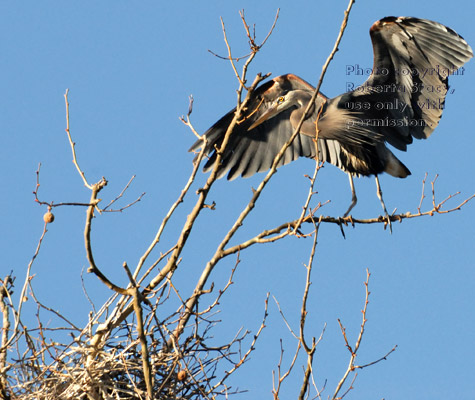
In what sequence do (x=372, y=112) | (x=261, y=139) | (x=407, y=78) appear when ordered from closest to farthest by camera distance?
(x=407, y=78) → (x=372, y=112) → (x=261, y=139)

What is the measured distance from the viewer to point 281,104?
25.0 feet

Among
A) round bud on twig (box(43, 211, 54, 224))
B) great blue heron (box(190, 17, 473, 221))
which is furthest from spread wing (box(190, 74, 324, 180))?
round bud on twig (box(43, 211, 54, 224))

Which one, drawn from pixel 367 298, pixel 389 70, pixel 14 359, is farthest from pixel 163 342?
pixel 389 70

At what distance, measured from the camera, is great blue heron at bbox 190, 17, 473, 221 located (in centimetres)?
706

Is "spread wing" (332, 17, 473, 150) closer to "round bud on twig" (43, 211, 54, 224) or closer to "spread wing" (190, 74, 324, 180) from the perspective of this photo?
"spread wing" (190, 74, 324, 180)

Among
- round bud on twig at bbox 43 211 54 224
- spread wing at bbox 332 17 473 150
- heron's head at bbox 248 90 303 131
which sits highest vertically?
heron's head at bbox 248 90 303 131

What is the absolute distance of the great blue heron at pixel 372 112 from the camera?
23.2 feet

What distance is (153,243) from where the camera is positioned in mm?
4730

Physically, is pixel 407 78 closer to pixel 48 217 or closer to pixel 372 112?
pixel 372 112

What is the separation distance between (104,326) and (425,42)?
13.2 ft

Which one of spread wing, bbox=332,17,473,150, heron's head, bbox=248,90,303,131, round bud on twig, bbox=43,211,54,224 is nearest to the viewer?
round bud on twig, bbox=43,211,54,224

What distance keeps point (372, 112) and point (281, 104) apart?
33.4 inches

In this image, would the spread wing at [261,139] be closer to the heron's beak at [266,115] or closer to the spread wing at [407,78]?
the heron's beak at [266,115]

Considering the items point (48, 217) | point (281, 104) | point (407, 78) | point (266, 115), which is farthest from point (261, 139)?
point (48, 217)
